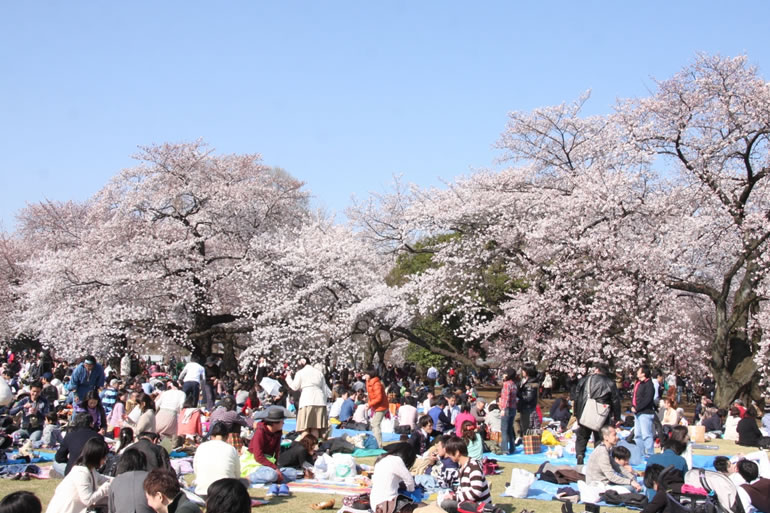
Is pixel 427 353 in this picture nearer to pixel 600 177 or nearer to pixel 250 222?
pixel 250 222

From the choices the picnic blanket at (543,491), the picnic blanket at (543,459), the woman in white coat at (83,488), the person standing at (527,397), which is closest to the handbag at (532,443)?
the picnic blanket at (543,459)

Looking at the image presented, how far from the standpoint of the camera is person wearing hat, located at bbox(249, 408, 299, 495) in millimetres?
8484

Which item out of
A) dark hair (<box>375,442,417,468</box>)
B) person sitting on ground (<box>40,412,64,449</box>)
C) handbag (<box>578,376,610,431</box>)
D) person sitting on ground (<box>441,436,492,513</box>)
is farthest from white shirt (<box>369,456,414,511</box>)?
person sitting on ground (<box>40,412,64,449</box>)

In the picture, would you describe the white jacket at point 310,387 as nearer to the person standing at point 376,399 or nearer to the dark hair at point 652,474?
the person standing at point 376,399

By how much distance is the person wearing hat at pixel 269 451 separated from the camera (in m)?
8.48

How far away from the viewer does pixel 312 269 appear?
21828 millimetres

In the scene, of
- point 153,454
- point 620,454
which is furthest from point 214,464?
point 620,454

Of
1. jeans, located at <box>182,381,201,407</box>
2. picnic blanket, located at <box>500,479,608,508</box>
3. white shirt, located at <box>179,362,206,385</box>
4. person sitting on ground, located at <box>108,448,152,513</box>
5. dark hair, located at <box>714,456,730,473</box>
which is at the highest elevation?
white shirt, located at <box>179,362,206,385</box>

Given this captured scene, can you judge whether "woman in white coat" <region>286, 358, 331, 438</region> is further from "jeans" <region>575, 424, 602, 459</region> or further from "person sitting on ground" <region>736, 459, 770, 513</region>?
"person sitting on ground" <region>736, 459, 770, 513</region>

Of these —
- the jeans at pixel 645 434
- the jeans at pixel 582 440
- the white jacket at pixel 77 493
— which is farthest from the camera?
the jeans at pixel 645 434

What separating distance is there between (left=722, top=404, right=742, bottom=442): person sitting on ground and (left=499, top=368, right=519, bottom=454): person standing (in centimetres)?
509

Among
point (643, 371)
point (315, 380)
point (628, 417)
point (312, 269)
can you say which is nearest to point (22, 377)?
point (312, 269)

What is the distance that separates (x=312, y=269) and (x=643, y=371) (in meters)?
13.0

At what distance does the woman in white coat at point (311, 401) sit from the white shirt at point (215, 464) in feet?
13.8
